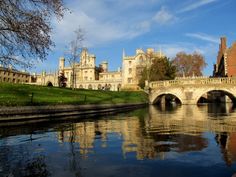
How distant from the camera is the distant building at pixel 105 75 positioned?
102 m

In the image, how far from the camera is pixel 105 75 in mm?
122125

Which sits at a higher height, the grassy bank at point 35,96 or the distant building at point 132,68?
the distant building at point 132,68

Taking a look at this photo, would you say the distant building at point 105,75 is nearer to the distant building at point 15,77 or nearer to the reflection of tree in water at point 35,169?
the distant building at point 15,77

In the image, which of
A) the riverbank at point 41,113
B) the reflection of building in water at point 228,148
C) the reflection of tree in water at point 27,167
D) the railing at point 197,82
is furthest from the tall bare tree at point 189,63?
the reflection of tree in water at point 27,167

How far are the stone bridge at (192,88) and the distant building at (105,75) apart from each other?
2786 centimetres

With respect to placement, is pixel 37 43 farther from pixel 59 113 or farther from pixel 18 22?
pixel 59 113

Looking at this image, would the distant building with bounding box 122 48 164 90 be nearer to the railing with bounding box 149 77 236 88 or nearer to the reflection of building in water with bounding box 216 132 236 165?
the railing with bounding box 149 77 236 88

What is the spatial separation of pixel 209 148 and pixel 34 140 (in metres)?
6.76

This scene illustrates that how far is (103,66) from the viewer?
436ft

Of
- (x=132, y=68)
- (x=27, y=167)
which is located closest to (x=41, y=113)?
(x=27, y=167)

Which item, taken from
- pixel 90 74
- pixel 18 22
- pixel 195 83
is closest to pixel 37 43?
pixel 18 22

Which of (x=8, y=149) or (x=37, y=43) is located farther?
(x=37, y=43)

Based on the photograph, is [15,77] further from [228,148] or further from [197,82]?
[228,148]

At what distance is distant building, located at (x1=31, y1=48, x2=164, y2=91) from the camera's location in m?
102
